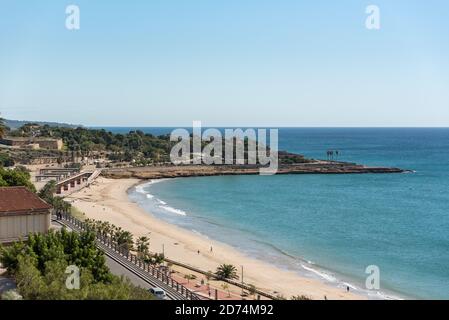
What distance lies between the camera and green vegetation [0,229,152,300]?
17266mm

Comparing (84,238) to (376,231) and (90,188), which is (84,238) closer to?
(376,231)

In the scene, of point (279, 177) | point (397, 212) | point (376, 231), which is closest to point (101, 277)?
point (376, 231)

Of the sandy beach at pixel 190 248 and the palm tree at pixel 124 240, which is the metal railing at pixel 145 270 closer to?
the palm tree at pixel 124 240

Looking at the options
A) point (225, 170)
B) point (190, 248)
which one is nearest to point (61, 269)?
point (190, 248)

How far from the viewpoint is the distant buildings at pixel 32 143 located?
113781 millimetres

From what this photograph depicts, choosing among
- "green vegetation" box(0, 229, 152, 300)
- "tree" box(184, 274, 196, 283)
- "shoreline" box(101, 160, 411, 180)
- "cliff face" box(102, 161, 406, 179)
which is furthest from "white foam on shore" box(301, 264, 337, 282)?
"shoreline" box(101, 160, 411, 180)

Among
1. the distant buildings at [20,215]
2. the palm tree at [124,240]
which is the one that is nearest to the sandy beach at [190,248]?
the palm tree at [124,240]

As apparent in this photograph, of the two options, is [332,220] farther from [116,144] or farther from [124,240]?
[116,144]

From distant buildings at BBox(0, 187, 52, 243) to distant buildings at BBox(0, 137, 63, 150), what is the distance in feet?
284

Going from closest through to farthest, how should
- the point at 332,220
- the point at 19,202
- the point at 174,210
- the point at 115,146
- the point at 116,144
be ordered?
the point at 19,202 < the point at 332,220 < the point at 174,210 < the point at 115,146 < the point at 116,144

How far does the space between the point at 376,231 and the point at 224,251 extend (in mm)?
17053

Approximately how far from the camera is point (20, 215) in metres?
30.1

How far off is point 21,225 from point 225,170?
7698cm
